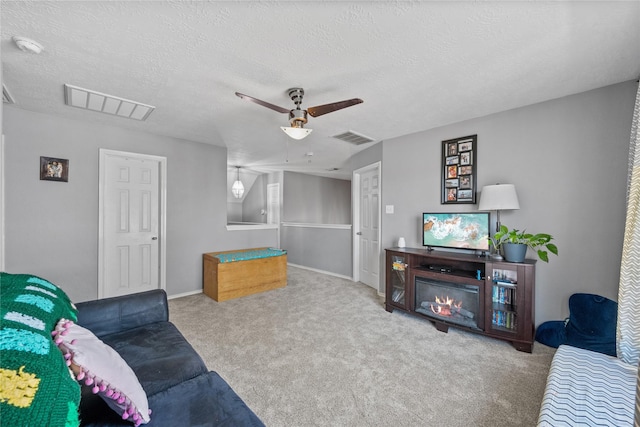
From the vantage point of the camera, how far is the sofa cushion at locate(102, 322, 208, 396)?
1261mm

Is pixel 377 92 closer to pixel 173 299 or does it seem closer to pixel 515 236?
pixel 515 236

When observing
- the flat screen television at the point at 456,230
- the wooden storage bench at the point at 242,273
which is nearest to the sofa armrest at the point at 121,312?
the wooden storage bench at the point at 242,273

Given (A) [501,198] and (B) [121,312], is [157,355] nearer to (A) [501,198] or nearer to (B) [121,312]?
(B) [121,312]

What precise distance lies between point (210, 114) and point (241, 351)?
244 cm

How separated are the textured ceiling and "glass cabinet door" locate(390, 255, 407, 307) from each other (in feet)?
5.62

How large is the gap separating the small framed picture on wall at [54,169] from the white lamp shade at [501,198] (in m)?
4.57

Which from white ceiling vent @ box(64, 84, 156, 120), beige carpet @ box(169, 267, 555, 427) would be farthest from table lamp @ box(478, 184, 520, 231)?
white ceiling vent @ box(64, 84, 156, 120)

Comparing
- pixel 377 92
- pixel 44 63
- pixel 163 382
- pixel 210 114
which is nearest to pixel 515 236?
pixel 377 92

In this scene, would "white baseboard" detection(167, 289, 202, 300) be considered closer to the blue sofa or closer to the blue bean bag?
the blue sofa

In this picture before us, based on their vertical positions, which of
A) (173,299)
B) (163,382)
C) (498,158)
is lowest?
(173,299)

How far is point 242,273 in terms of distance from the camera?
3.77m

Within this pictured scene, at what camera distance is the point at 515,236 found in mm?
2416

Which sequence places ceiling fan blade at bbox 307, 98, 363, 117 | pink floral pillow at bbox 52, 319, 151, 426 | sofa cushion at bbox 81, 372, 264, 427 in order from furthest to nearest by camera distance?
ceiling fan blade at bbox 307, 98, 363, 117 → sofa cushion at bbox 81, 372, 264, 427 → pink floral pillow at bbox 52, 319, 151, 426

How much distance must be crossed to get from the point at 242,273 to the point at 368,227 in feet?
6.98
